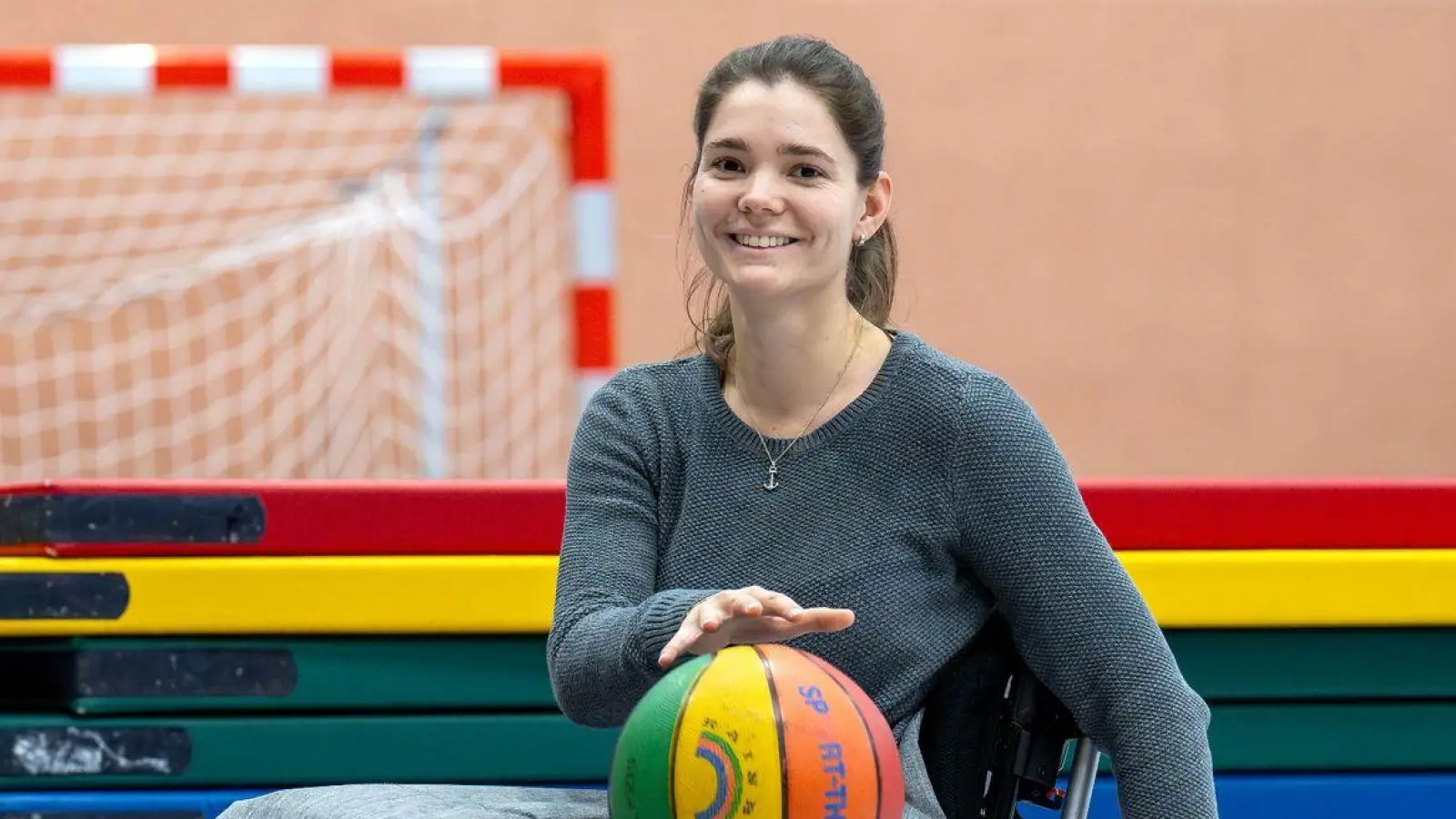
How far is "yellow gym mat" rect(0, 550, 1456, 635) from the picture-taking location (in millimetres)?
2064

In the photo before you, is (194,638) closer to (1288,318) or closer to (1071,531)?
(1071,531)

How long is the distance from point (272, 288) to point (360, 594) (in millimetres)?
2835

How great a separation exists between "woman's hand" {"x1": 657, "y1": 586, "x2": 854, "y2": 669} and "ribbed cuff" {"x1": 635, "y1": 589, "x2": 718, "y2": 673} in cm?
3

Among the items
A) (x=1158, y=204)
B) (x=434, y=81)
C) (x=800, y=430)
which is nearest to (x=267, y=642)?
(x=800, y=430)

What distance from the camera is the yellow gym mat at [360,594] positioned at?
81.3 inches

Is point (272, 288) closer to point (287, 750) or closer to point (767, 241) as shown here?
point (287, 750)

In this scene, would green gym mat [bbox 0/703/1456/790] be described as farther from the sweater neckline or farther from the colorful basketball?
the colorful basketball

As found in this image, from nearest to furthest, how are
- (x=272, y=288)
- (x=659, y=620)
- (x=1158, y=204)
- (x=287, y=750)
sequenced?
(x=659, y=620) → (x=287, y=750) → (x=272, y=288) → (x=1158, y=204)

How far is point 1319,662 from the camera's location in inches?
84.1

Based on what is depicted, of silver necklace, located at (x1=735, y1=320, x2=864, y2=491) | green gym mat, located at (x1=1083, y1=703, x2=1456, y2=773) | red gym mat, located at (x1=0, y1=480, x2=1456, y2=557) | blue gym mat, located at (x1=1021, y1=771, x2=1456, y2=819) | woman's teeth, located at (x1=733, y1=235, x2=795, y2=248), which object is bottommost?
blue gym mat, located at (x1=1021, y1=771, x2=1456, y2=819)

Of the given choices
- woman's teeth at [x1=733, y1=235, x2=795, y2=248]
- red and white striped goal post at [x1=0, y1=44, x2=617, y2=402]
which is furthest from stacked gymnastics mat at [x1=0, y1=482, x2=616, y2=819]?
red and white striped goal post at [x1=0, y1=44, x2=617, y2=402]

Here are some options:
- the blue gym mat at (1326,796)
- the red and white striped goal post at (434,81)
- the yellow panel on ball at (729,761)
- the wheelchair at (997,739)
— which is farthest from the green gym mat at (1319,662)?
the red and white striped goal post at (434,81)

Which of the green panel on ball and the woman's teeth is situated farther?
the woman's teeth

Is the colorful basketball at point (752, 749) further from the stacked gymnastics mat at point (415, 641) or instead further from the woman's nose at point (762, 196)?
the stacked gymnastics mat at point (415, 641)
